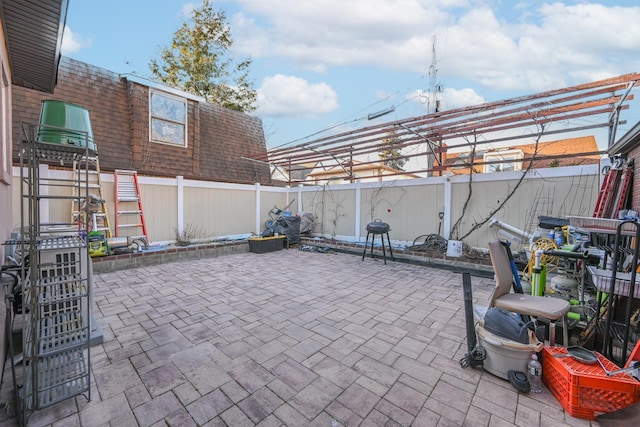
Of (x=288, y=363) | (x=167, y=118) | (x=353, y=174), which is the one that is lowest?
(x=288, y=363)

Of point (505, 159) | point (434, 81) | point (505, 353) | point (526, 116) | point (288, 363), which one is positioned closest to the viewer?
point (505, 353)

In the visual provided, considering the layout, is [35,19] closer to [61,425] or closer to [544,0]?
[61,425]

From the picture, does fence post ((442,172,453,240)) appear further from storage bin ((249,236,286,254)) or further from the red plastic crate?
the red plastic crate

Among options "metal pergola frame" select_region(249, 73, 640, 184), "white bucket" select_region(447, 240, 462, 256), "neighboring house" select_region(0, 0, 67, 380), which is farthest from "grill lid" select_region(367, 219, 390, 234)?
"neighboring house" select_region(0, 0, 67, 380)

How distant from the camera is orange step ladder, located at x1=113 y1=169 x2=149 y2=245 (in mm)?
5578

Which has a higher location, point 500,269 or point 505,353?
point 500,269

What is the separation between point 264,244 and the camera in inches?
270

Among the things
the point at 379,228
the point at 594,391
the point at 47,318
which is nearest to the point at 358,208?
the point at 379,228

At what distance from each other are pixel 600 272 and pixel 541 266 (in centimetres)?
61

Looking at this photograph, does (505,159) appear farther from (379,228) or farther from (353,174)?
(353,174)

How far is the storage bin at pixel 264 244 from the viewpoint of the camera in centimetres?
678

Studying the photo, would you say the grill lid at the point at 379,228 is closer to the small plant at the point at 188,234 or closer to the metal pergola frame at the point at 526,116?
the metal pergola frame at the point at 526,116

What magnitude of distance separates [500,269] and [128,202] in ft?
21.6

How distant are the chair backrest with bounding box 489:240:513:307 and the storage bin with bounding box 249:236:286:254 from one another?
535 cm
